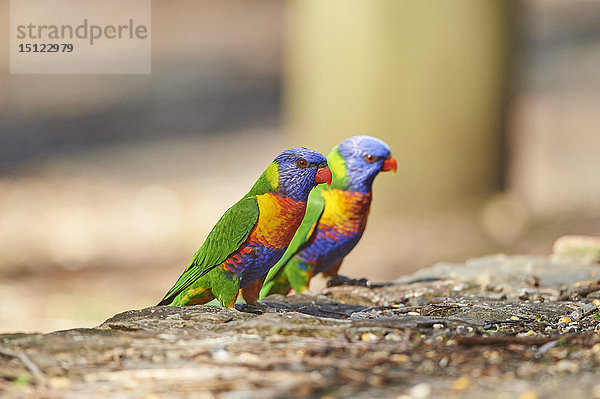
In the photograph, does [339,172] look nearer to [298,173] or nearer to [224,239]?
[298,173]

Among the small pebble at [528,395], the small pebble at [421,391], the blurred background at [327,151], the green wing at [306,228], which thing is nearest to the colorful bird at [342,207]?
the green wing at [306,228]

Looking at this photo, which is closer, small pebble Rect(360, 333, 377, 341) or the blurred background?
small pebble Rect(360, 333, 377, 341)

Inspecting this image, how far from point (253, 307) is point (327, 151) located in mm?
4033

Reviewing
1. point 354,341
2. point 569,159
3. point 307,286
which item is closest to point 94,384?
point 354,341

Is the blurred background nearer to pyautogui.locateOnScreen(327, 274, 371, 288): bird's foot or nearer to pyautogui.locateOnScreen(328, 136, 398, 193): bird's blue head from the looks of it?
pyautogui.locateOnScreen(327, 274, 371, 288): bird's foot

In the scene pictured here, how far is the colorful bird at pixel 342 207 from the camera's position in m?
4.17

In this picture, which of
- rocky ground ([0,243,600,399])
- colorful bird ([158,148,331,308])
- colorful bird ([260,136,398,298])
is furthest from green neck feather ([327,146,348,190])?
rocky ground ([0,243,600,399])

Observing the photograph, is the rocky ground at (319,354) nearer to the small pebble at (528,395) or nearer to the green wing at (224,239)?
the small pebble at (528,395)

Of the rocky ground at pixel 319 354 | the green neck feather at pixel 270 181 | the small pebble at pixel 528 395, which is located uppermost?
the green neck feather at pixel 270 181

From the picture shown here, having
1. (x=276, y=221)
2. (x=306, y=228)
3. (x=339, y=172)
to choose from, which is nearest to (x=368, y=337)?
(x=276, y=221)

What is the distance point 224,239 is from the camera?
3.48 m

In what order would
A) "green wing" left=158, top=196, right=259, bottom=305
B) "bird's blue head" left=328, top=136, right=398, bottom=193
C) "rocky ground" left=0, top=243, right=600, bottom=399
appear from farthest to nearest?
1. "bird's blue head" left=328, top=136, right=398, bottom=193
2. "green wing" left=158, top=196, right=259, bottom=305
3. "rocky ground" left=0, top=243, right=600, bottom=399

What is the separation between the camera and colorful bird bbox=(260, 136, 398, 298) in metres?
4.17

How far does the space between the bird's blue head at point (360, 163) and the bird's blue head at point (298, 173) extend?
64 cm
